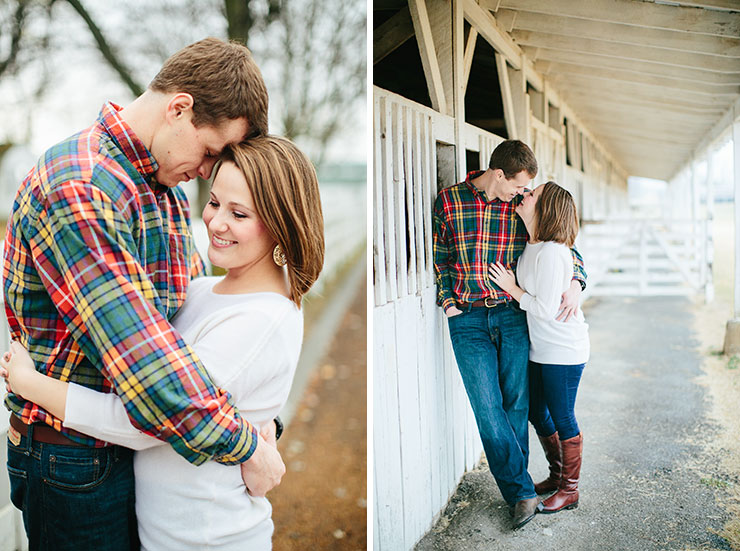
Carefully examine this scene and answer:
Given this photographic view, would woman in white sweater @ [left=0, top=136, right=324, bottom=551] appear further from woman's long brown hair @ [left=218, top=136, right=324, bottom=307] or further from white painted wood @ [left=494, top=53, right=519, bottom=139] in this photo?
white painted wood @ [left=494, top=53, right=519, bottom=139]

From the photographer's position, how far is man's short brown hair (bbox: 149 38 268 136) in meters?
1.15

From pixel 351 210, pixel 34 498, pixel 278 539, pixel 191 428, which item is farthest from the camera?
pixel 351 210

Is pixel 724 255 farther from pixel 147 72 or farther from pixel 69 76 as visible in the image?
pixel 69 76

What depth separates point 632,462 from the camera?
1837mm

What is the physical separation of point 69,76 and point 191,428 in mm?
3139

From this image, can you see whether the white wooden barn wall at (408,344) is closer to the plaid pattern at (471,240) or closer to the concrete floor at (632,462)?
the plaid pattern at (471,240)

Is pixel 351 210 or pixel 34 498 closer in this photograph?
pixel 34 498

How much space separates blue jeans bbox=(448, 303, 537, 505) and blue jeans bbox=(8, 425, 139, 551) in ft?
4.21

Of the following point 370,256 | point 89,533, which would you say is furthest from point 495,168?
point 89,533

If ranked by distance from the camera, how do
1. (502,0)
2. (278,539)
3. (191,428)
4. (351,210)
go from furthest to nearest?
(351,210), (278,539), (502,0), (191,428)

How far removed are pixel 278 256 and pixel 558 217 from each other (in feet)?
3.51

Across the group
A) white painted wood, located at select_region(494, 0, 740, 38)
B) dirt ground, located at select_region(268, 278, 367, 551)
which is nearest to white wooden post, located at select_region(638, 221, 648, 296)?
white painted wood, located at select_region(494, 0, 740, 38)

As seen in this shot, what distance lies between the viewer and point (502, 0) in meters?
1.99

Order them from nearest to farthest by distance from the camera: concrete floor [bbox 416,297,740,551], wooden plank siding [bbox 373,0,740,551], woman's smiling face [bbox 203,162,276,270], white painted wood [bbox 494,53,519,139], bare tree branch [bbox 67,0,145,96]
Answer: woman's smiling face [bbox 203,162,276,270]
concrete floor [bbox 416,297,740,551]
wooden plank siding [bbox 373,0,740,551]
white painted wood [bbox 494,53,519,139]
bare tree branch [bbox 67,0,145,96]
